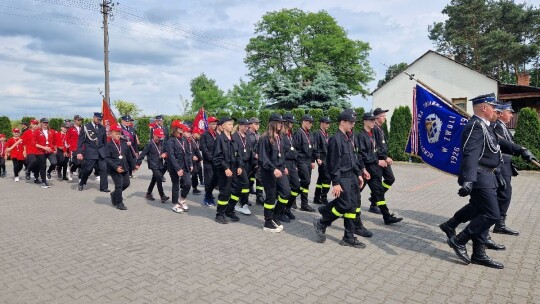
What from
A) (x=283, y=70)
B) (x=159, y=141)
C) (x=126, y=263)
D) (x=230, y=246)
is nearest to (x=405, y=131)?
(x=159, y=141)

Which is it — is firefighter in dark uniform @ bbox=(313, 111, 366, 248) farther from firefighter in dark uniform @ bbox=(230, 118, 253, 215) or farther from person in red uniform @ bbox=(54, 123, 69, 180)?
person in red uniform @ bbox=(54, 123, 69, 180)

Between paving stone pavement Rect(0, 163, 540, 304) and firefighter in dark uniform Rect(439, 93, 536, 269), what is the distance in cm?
27

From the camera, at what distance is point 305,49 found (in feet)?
150

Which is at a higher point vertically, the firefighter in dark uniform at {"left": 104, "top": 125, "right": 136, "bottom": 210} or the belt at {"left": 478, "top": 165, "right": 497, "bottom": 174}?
the belt at {"left": 478, "top": 165, "right": 497, "bottom": 174}

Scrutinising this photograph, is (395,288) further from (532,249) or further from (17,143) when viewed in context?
(17,143)

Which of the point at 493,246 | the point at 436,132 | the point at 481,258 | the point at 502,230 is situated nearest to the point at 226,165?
the point at 436,132

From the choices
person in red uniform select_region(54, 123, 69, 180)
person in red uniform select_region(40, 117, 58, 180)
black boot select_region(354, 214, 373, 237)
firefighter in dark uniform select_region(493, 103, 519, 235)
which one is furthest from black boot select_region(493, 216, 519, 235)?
person in red uniform select_region(54, 123, 69, 180)

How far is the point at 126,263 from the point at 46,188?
839 centimetres

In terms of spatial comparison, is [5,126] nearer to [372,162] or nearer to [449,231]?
[372,162]

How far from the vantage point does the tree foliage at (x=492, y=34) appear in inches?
1566

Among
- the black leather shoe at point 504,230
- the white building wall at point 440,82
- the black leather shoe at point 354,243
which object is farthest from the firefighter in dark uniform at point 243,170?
the white building wall at point 440,82

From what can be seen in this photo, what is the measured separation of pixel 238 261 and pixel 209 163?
4.44 metres

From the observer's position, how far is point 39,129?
39.4 feet

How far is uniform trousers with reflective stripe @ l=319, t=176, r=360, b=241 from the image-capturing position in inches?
231
